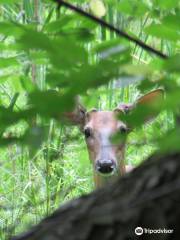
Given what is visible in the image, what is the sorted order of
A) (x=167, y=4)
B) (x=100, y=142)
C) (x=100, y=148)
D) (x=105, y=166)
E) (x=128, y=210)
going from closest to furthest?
(x=128, y=210) < (x=167, y=4) < (x=105, y=166) < (x=100, y=148) < (x=100, y=142)

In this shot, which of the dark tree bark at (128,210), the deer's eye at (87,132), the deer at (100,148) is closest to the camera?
the dark tree bark at (128,210)

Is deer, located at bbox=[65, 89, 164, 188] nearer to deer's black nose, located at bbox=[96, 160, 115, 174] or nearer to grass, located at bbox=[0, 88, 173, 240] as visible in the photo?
deer's black nose, located at bbox=[96, 160, 115, 174]

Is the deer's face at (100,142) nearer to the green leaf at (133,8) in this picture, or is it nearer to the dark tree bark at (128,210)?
the green leaf at (133,8)

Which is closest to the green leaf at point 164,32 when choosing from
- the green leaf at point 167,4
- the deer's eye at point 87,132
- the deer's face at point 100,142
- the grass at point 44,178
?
the green leaf at point 167,4

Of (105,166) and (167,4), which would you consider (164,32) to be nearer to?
(167,4)

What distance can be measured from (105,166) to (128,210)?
3.90 metres

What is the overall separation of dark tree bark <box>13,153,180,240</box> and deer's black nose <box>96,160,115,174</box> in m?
3.80

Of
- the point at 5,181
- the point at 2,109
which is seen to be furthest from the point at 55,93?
the point at 5,181

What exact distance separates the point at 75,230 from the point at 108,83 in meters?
0.21

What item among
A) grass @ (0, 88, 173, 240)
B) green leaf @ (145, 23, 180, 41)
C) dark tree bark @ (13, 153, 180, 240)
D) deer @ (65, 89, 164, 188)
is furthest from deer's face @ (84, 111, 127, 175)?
dark tree bark @ (13, 153, 180, 240)

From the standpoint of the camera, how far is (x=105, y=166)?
4777mm

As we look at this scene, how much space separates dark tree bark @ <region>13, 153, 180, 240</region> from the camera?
2.90ft

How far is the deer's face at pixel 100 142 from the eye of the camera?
479 cm

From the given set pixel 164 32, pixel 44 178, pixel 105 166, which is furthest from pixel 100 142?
pixel 164 32
